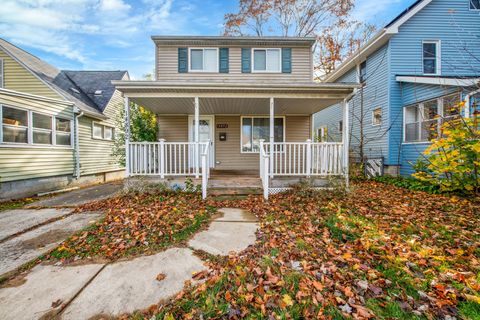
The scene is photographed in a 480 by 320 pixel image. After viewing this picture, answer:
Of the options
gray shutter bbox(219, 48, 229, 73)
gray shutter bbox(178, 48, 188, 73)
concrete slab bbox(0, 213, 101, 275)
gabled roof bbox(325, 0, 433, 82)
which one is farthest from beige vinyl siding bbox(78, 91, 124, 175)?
gabled roof bbox(325, 0, 433, 82)

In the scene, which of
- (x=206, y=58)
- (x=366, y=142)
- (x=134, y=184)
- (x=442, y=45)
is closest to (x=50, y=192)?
(x=134, y=184)

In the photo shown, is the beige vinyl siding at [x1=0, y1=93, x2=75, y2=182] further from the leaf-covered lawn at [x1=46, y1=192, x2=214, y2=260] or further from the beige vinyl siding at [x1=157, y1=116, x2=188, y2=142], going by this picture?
the beige vinyl siding at [x1=157, y1=116, x2=188, y2=142]

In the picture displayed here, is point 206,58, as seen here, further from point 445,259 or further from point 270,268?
point 445,259

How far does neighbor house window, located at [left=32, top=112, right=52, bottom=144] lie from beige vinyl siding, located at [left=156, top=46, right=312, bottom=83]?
4.68 metres

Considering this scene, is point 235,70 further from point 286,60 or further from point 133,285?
point 133,285

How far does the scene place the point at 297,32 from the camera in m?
16.8

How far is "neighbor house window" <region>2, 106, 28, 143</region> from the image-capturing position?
673 cm

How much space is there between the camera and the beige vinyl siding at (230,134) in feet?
30.2

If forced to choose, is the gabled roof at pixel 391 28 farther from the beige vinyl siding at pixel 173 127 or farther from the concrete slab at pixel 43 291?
the concrete slab at pixel 43 291

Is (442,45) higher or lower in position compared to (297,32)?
lower

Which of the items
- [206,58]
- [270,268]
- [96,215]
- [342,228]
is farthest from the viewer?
[206,58]

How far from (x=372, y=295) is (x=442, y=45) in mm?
12789

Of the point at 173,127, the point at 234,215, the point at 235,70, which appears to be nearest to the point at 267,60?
the point at 235,70

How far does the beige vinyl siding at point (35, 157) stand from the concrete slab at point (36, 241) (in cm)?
437
